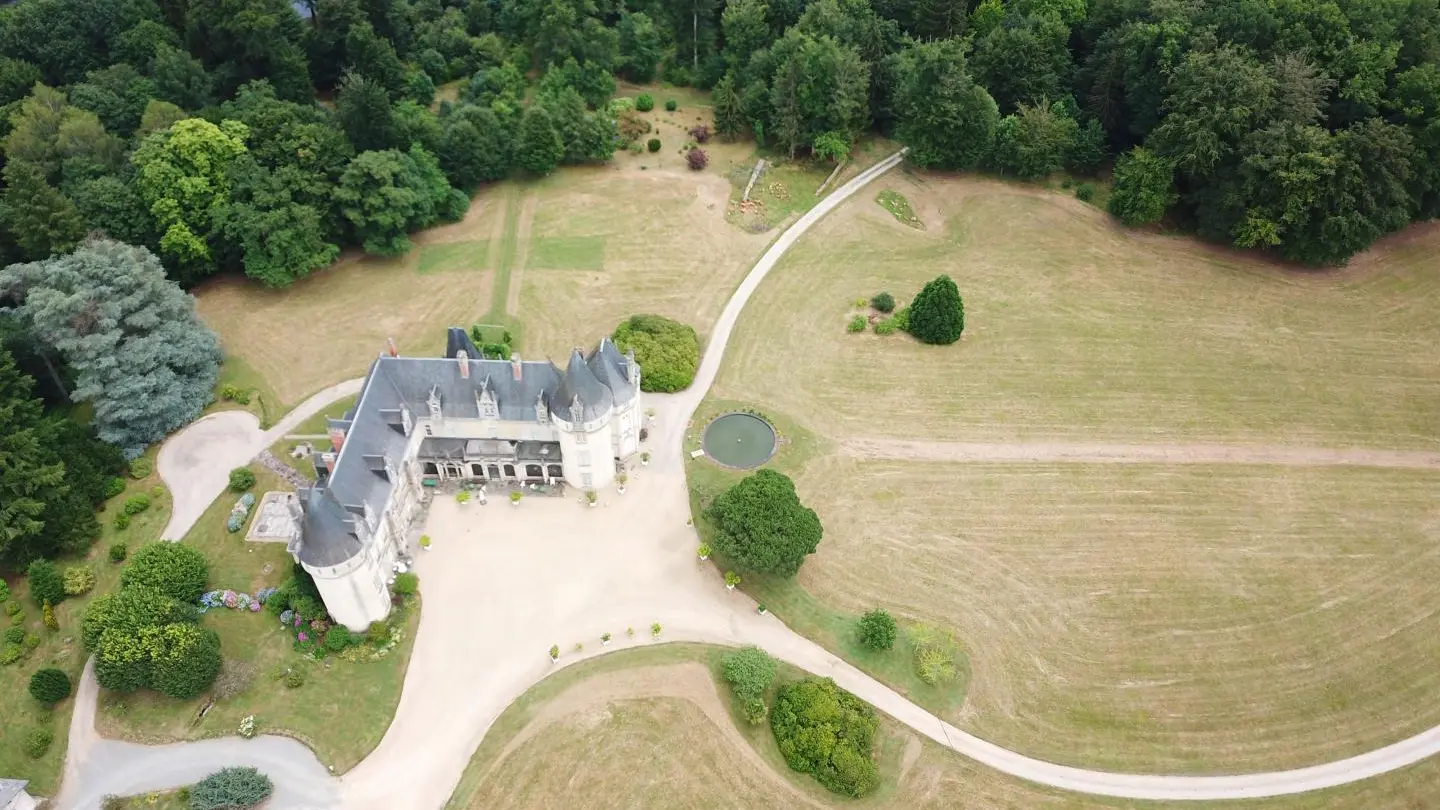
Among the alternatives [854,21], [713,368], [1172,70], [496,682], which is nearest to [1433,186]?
[1172,70]

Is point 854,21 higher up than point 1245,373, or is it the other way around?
point 854,21

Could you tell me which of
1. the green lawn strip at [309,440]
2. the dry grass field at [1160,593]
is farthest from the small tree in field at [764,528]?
the green lawn strip at [309,440]

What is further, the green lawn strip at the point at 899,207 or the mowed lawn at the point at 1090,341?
the green lawn strip at the point at 899,207

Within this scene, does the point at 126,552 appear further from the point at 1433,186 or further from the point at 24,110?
the point at 1433,186

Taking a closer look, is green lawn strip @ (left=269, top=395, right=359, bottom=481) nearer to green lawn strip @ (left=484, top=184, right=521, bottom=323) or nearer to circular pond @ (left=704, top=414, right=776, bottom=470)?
green lawn strip @ (left=484, top=184, right=521, bottom=323)

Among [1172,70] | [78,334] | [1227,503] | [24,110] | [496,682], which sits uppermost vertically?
[1172,70]

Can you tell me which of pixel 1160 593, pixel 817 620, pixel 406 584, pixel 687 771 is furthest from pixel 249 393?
pixel 1160 593

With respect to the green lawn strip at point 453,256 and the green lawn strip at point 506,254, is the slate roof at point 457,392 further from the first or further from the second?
the green lawn strip at point 453,256
